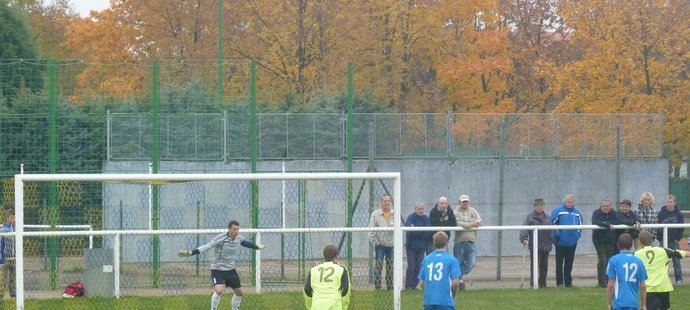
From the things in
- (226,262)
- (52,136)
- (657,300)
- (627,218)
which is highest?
(52,136)

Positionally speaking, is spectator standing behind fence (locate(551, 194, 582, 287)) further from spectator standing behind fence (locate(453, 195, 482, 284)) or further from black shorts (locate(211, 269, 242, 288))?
black shorts (locate(211, 269, 242, 288))

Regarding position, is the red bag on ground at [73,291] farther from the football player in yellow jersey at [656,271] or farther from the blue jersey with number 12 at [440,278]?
the football player in yellow jersey at [656,271]

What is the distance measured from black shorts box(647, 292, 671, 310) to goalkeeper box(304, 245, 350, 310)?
460cm

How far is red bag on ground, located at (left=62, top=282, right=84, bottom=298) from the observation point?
18422mm

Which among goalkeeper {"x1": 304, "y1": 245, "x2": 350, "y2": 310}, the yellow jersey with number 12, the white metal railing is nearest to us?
goalkeeper {"x1": 304, "y1": 245, "x2": 350, "y2": 310}

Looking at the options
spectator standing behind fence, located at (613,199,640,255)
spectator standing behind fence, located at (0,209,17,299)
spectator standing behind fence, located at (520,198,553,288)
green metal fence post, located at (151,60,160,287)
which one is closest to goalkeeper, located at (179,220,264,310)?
green metal fence post, located at (151,60,160,287)

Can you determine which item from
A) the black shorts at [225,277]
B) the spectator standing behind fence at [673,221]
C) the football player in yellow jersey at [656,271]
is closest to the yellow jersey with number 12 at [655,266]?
the football player in yellow jersey at [656,271]

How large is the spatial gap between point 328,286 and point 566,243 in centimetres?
872

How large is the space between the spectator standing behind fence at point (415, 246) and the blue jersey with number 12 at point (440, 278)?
603 cm

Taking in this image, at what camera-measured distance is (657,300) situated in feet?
51.1

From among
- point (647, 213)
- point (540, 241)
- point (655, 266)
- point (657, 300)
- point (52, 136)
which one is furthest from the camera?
point (647, 213)

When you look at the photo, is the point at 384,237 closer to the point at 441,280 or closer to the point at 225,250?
the point at 225,250

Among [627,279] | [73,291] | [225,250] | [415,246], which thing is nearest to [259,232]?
[225,250]

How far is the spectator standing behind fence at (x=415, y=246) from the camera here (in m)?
20.1
